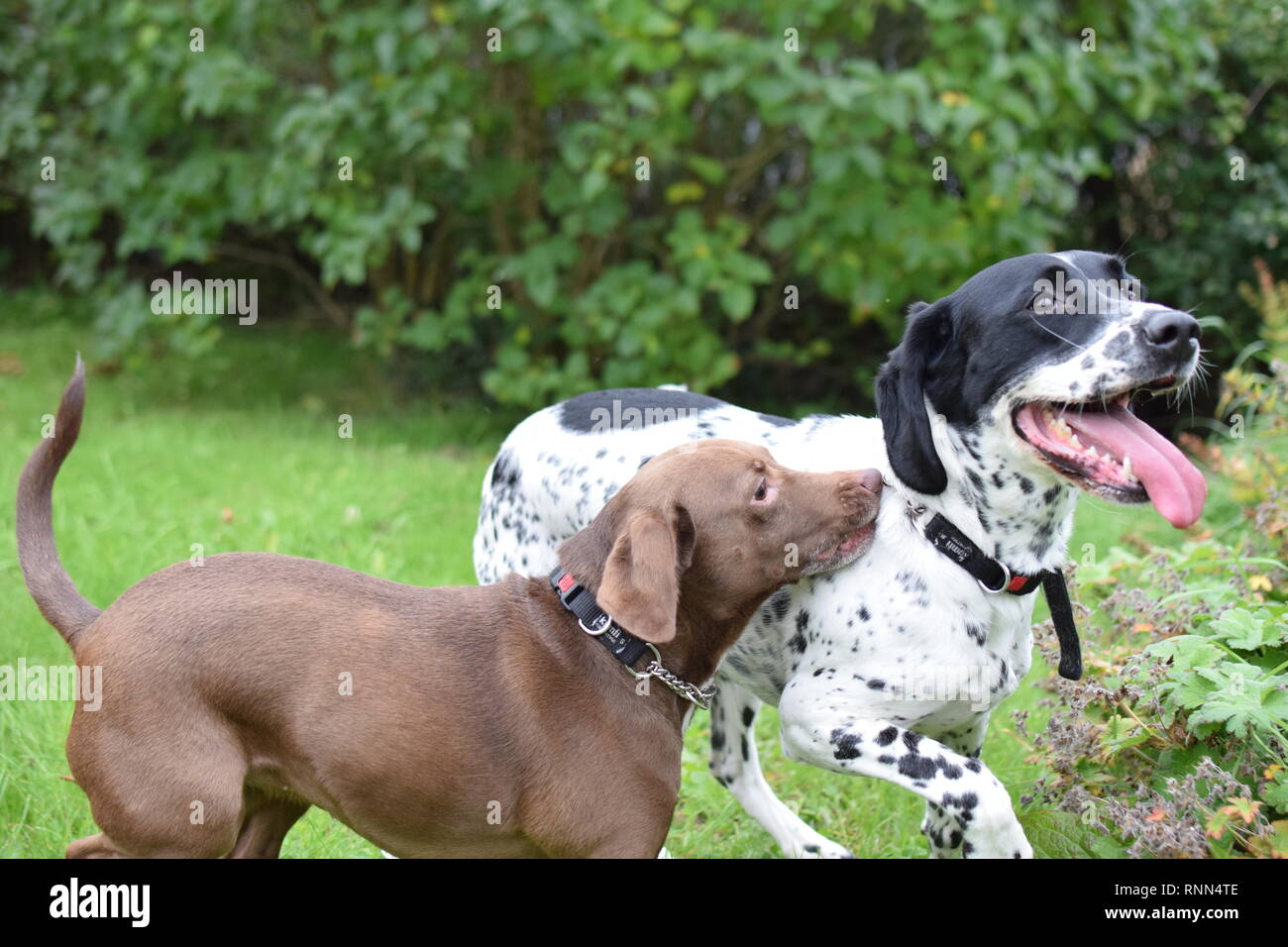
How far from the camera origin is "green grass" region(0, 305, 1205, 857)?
421 centimetres

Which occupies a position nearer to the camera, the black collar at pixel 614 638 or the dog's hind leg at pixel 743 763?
the black collar at pixel 614 638

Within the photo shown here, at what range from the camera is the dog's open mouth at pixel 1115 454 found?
3.13 metres

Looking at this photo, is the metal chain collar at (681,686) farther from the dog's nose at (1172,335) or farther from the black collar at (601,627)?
the dog's nose at (1172,335)

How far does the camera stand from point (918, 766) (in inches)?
128

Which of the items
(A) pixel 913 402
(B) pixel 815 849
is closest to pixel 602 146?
(A) pixel 913 402

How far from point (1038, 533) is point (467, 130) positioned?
4.79 metres

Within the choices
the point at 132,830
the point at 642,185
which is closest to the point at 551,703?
the point at 132,830

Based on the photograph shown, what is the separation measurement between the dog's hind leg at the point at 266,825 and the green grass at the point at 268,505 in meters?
0.33

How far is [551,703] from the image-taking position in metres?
3.14

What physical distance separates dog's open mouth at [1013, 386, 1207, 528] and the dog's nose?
0.07m

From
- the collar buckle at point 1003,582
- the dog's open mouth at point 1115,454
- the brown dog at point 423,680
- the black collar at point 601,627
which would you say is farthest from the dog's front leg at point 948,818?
the black collar at point 601,627

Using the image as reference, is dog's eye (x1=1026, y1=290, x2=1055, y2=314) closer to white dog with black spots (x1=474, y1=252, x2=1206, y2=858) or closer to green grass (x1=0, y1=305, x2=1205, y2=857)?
white dog with black spots (x1=474, y1=252, x2=1206, y2=858)

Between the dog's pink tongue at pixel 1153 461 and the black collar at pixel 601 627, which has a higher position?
the dog's pink tongue at pixel 1153 461
